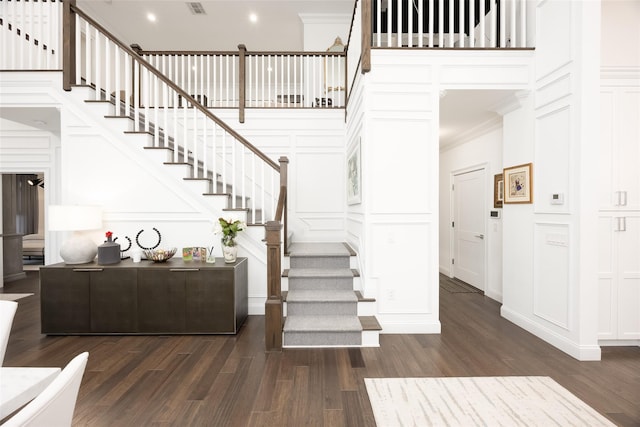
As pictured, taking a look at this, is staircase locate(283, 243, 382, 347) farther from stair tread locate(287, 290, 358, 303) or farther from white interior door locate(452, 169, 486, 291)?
white interior door locate(452, 169, 486, 291)

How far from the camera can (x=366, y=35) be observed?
10.8 ft

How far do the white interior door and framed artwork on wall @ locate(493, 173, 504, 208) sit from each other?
0.33m

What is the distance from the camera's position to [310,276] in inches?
143

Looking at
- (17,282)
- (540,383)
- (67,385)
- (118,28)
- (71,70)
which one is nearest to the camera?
(67,385)

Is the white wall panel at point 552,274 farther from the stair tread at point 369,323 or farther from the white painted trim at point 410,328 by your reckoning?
the stair tread at point 369,323

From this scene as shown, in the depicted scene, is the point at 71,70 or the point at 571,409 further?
the point at 71,70

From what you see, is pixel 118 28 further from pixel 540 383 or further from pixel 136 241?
pixel 540 383

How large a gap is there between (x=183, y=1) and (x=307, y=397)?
6940 mm

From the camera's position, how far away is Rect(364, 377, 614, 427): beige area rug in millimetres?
2025

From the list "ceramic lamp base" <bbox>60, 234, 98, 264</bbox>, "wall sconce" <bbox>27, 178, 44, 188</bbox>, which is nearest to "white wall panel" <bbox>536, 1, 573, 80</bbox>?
"ceramic lamp base" <bbox>60, 234, 98, 264</bbox>

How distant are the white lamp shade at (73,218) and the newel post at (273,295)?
2172 mm

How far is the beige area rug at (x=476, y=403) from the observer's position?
203 cm

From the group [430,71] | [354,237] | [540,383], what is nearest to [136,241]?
[354,237]

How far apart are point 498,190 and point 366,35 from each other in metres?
3.01
